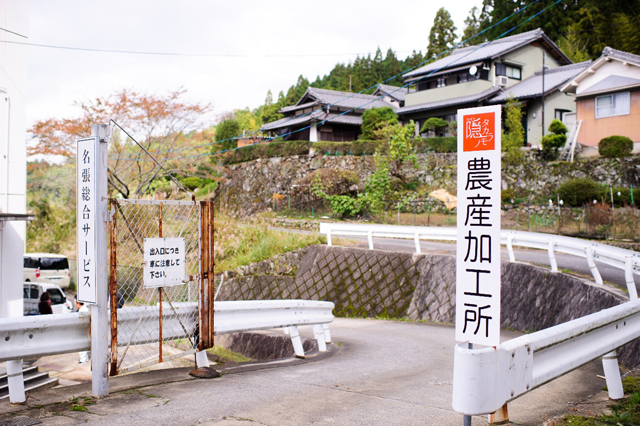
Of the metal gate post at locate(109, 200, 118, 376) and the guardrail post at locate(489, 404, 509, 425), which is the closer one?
the guardrail post at locate(489, 404, 509, 425)

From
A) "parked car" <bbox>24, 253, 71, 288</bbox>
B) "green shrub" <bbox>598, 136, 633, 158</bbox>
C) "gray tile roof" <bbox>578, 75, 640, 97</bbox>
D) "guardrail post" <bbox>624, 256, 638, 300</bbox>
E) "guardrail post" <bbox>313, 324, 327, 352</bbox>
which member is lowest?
"parked car" <bbox>24, 253, 71, 288</bbox>

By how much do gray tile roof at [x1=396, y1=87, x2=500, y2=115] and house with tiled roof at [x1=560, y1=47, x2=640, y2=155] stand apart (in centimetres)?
613

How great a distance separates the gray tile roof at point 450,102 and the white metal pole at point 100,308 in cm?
3299

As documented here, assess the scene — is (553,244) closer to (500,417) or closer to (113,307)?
(500,417)

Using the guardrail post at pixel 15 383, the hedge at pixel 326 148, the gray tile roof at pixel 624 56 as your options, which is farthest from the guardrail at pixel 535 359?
the hedge at pixel 326 148

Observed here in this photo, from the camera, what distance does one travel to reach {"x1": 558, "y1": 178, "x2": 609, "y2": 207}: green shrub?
2151cm

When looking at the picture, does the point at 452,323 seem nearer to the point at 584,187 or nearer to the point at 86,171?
the point at 86,171

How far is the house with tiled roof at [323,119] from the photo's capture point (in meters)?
40.1

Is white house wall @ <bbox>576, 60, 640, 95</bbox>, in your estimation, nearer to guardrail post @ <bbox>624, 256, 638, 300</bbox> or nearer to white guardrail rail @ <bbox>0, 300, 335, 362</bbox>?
guardrail post @ <bbox>624, 256, 638, 300</bbox>

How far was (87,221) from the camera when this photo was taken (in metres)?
4.89

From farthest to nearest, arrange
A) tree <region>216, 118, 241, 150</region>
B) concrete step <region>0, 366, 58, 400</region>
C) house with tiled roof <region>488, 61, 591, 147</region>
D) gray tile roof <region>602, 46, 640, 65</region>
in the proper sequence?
tree <region>216, 118, 241, 150</region> < house with tiled roof <region>488, 61, 591, 147</region> < gray tile roof <region>602, 46, 640, 65</region> < concrete step <region>0, 366, 58, 400</region>

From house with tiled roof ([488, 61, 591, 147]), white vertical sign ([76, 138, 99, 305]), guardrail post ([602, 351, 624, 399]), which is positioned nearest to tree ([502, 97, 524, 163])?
house with tiled roof ([488, 61, 591, 147])

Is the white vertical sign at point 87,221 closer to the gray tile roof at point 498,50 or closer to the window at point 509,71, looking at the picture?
the gray tile roof at point 498,50

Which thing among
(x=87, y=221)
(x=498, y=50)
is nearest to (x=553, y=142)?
(x=498, y=50)
